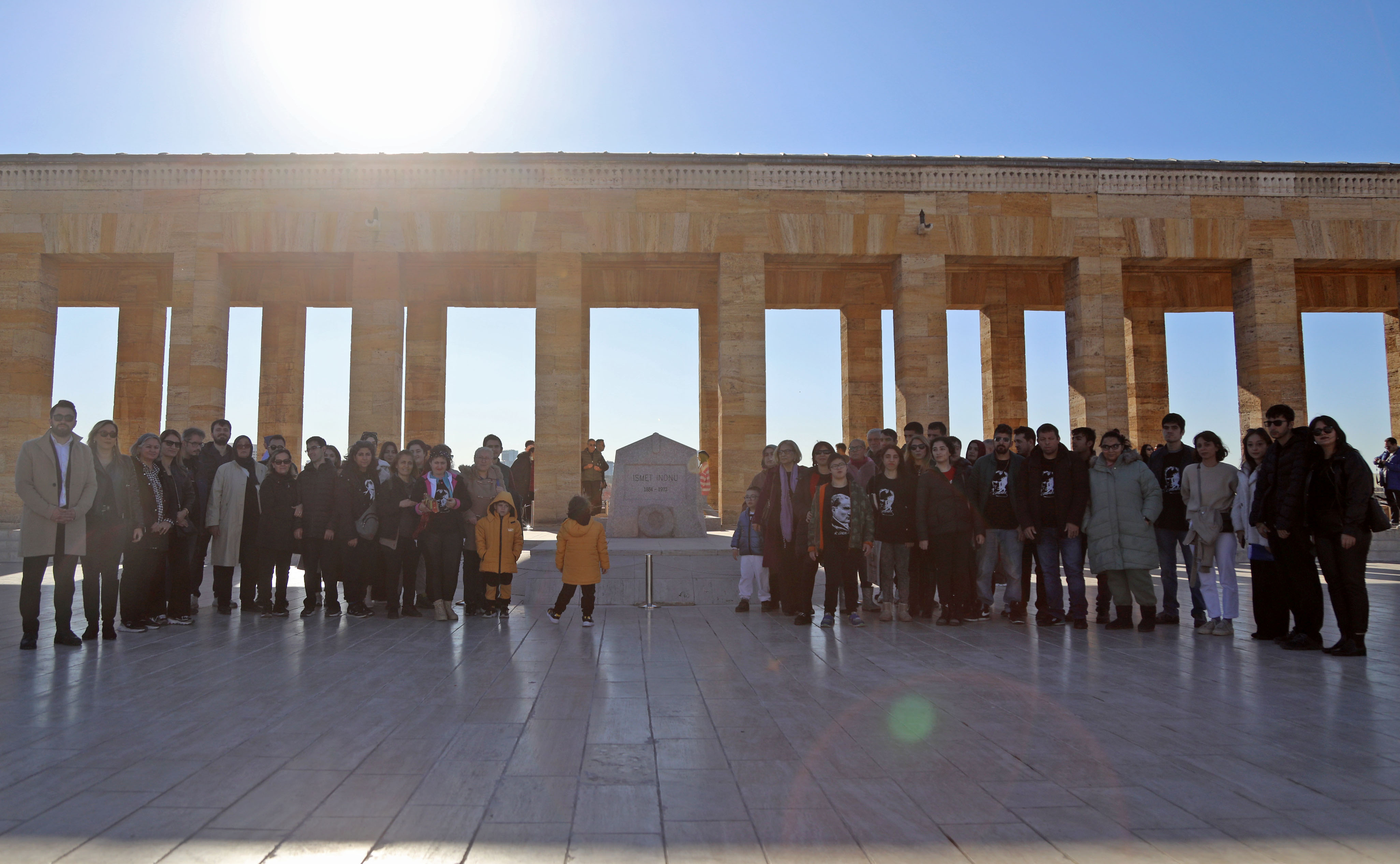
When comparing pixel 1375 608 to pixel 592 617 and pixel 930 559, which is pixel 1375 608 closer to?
pixel 930 559

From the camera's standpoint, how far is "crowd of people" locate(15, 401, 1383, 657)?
6883mm

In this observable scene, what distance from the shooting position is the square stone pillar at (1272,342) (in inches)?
706

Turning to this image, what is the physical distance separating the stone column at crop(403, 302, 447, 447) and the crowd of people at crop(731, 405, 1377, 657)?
11.9 meters

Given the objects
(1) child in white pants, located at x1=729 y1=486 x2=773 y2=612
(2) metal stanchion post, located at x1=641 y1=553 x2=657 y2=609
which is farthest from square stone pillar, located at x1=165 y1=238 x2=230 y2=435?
(1) child in white pants, located at x1=729 y1=486 x2=773 y2=612

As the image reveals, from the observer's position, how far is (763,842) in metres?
3.01

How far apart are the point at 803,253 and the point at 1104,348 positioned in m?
6.22

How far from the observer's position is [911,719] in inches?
183

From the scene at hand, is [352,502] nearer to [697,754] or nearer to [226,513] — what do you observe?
[226,513]

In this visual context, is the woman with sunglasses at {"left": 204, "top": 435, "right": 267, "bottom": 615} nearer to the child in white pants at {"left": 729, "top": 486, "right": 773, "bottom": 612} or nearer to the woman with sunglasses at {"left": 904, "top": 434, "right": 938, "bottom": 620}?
the child in white pants at {"left": 729, "top": 486, "right": 773, "bottom": 612}

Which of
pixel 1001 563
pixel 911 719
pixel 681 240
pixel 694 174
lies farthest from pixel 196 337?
pixel 911 719

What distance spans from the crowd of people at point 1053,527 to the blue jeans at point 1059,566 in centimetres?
1

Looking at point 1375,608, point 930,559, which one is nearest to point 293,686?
point 930,559

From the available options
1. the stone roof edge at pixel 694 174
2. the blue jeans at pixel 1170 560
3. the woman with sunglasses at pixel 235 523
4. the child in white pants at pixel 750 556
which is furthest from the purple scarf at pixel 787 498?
the stone roof edge at pixel 694 174

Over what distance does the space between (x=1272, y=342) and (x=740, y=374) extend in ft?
34.5
